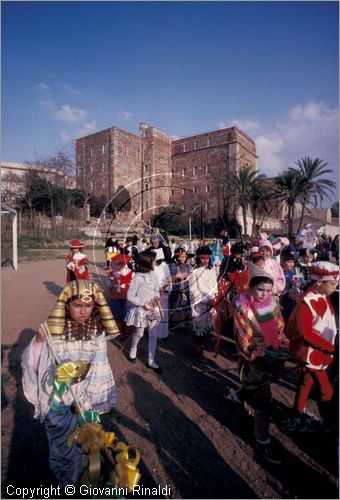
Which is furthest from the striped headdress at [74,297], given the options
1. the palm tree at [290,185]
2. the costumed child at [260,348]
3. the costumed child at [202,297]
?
the palm tree at [290,185]

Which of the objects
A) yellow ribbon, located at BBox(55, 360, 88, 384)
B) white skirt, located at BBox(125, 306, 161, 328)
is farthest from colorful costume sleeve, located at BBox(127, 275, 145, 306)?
yellow ribbon, located at BBox(55, 360, 88, 384)

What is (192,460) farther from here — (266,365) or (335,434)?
(335,434)

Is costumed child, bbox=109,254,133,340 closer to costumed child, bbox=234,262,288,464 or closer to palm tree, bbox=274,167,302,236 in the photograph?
costumed child, bbox=234,262,288,464

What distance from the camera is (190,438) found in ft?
10.4

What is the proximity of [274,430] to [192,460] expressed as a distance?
114cm

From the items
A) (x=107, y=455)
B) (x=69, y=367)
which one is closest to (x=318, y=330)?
(x=107, y=455)

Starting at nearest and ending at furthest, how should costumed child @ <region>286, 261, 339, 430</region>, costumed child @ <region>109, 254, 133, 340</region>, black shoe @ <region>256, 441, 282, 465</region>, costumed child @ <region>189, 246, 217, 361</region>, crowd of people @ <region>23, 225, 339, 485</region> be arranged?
crowd of people @ <region>23, 225, 339, 485</region>, black shoe @ <region>256, 441, 282, 465</region>, costumed child @ <region>286, 261, 339, 430</region>, costumed child @ <region>189, 246, 217, 361</region>, costumed child @ <region>109, 254, 133, 340</region>

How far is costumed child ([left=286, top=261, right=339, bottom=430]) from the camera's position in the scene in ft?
9.64

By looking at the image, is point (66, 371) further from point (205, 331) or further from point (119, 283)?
point (119, 283)

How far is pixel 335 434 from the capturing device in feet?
9.27

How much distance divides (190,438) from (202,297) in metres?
2.18

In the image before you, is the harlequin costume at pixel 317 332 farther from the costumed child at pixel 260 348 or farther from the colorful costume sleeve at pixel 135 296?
the colorful costume sleeve at pixel 135 296

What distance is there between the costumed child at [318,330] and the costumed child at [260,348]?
0.22m

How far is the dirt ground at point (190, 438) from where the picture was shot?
2625mm
